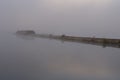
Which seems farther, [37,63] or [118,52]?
[118,52]

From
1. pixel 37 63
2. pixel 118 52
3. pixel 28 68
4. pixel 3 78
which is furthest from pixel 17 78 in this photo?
pixel 118 52

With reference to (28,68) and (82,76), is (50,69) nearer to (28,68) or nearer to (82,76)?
(28,68)

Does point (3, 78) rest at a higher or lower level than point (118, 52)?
lower

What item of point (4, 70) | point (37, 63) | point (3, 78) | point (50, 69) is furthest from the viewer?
point (37, 63)

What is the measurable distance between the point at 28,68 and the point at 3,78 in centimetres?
239

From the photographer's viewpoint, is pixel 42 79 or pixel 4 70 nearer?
pixel 42 79

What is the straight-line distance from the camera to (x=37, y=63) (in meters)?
11.8

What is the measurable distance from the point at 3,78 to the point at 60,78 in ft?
7.24

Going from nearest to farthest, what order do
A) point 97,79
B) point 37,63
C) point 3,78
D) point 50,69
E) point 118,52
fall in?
point 3,78
point 97,79
point 50,69
point 37,63
point 118,52

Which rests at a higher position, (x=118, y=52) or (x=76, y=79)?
(x=118, y=52)

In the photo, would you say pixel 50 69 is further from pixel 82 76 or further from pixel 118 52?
pixel 118 52

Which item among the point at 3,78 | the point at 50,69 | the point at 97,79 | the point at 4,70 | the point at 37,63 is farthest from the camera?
the point at 37,63

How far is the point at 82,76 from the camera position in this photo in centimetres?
914

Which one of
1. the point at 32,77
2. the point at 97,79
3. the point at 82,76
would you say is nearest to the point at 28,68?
the point at 32,77
